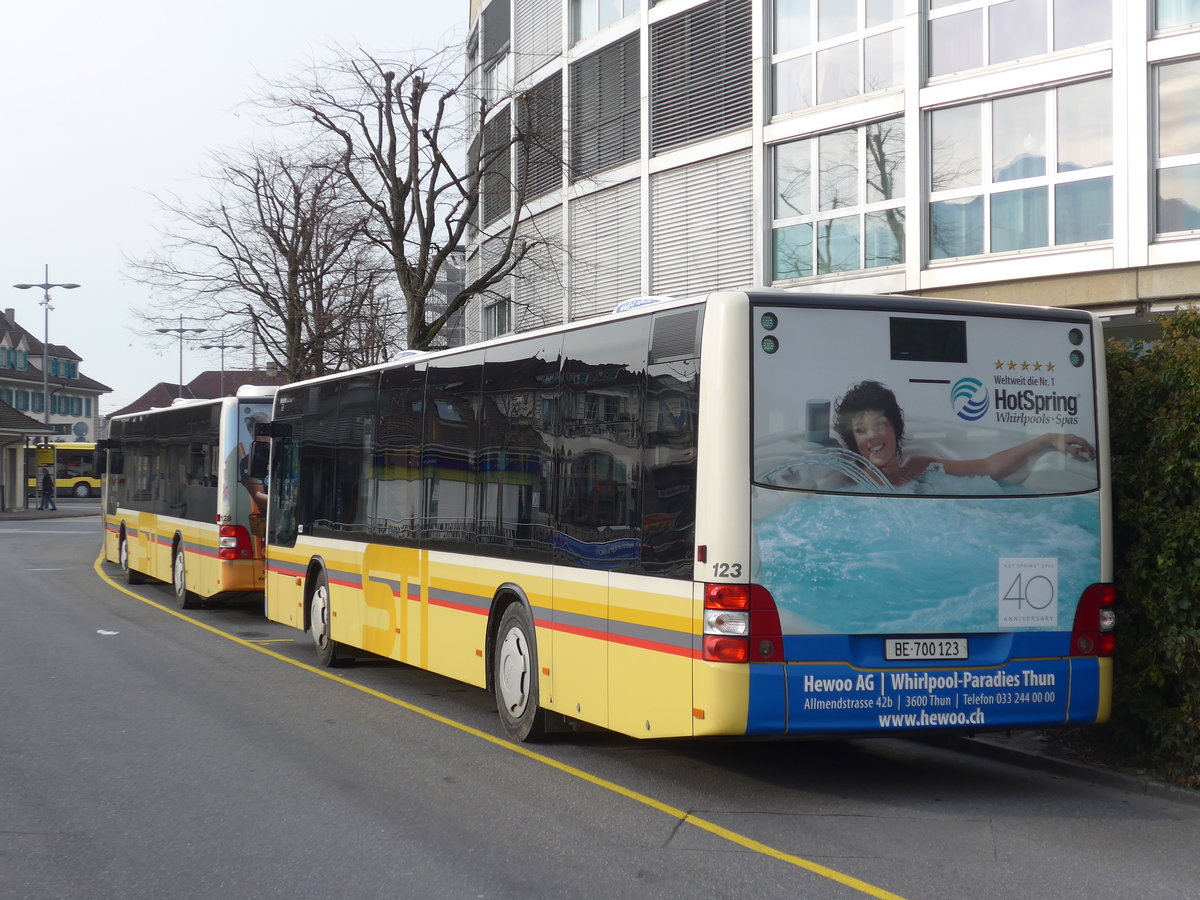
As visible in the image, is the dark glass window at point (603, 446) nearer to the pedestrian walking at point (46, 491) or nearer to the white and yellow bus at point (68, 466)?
the pedestrian walking at point (46, 491)

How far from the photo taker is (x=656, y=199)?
26.1 metres

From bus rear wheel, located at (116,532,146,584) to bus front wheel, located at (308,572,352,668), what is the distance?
11.5m

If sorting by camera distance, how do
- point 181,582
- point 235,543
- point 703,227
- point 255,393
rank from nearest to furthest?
point 235,543
point 255,393
point 181,582
point 703,227

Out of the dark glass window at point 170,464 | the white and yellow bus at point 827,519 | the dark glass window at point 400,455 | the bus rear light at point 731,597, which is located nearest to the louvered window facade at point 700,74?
the dark glass window at point 170,464

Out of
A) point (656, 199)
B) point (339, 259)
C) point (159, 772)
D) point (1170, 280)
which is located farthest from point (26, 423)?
point (159, 772)

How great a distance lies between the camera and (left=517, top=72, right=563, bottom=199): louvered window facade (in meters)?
28.1

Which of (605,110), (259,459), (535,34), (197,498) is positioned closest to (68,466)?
(535,34)

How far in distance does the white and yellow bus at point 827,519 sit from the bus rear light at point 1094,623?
0.06 ft

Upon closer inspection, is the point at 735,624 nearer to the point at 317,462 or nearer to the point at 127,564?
the point at 317,462

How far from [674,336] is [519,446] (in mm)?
2174

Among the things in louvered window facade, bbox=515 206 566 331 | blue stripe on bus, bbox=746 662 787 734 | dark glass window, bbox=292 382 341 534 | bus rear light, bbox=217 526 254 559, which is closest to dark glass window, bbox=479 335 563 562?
blue stripe on bus, bbox=746 662 787 734

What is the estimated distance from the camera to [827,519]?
7699 millimetres

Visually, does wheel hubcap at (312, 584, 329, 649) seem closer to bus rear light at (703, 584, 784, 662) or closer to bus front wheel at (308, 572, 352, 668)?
bus front wheel at (308, 572, 352, 668)

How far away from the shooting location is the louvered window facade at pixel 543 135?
92.2 feet
